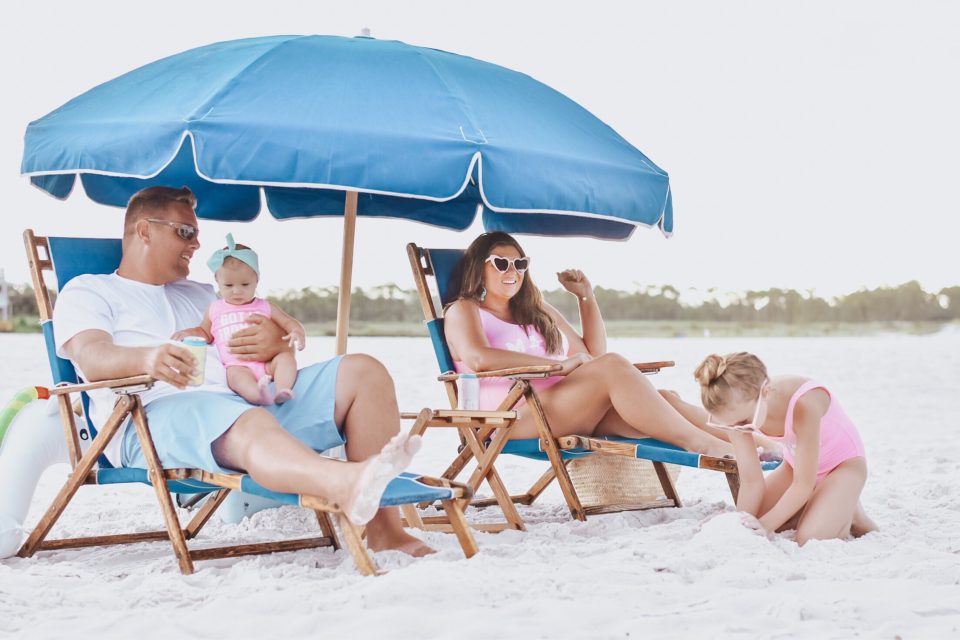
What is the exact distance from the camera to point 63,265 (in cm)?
365

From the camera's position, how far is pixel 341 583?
2.66 m

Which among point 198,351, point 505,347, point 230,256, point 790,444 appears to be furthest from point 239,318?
point 790,444

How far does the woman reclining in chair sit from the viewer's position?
3.93 m

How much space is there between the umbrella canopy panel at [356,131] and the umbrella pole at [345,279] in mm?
952

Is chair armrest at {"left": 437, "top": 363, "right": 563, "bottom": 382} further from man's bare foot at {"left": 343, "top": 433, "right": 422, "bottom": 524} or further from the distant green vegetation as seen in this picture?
the distant green vegetation

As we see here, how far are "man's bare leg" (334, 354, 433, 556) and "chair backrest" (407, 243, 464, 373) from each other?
3.50 feet

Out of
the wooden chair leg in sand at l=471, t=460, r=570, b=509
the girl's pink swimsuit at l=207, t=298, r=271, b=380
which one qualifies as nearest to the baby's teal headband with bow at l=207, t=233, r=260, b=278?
the girl's pink swimsuit at l=207, t=298, r=271, b=380

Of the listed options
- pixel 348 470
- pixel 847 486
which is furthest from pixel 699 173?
pixel 348 470

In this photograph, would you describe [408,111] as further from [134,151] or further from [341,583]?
[341,583]

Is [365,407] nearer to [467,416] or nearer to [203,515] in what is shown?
[467,416]

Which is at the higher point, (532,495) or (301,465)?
(301,465)

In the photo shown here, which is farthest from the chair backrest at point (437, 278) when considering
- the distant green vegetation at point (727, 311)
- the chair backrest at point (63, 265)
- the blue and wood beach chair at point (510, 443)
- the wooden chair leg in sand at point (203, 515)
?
the distant green vegetation at point (727, 311)

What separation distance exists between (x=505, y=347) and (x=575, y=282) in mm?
550

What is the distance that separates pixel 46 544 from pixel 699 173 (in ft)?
45.8
